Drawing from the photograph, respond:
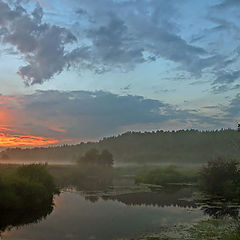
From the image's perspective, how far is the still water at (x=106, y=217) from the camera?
24.1m

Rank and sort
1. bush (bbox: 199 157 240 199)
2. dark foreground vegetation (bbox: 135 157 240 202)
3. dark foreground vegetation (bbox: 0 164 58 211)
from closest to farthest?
dark foreground vegetation (bbox: 0 164 58 211) < dark foreground vegetation (bbox: 135 157 240 202) < bush (bbox: 199 157 240 199)

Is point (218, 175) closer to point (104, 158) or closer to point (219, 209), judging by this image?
point (219, 209)

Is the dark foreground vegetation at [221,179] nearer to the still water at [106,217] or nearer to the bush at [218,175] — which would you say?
the bush at [218,175]

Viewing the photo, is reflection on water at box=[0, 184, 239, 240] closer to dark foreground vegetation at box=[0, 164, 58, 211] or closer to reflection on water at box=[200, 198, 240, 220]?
reflection on water at box=[200, 198, 240, 220]

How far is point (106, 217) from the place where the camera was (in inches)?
1214

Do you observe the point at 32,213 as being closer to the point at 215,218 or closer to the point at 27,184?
the point at 27,184

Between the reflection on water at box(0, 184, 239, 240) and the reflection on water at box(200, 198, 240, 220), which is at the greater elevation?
the reflection on water at box(200, 198, 240, 220)

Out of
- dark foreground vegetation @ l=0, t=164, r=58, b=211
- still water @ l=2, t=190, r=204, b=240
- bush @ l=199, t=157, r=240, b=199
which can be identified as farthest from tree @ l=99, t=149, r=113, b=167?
dark foreground vegetation @ l=0, t=164, r=58, b=211

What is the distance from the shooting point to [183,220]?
28.9 m

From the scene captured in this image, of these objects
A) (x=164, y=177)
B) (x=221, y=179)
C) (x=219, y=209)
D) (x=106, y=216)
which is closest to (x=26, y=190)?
(x=106, y=216)

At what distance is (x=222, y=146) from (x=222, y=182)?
158 metres

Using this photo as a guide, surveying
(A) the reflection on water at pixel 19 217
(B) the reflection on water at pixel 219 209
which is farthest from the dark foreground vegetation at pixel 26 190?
(B) the reflection on water at pixel 219 209

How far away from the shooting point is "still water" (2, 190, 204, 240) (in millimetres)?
24122

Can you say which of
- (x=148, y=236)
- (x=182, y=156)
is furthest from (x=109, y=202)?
(x=182, y=156)
